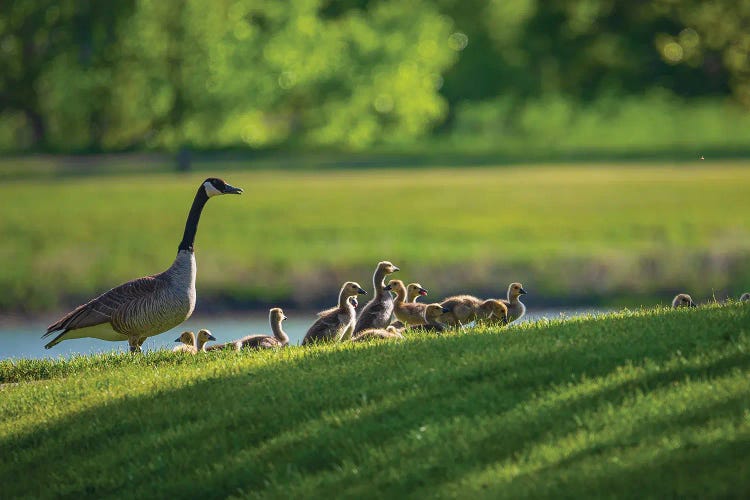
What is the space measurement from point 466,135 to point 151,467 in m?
76.1

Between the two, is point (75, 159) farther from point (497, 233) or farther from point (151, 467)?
point (151, 467)

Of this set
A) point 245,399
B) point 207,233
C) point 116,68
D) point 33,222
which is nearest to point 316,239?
point 207,233

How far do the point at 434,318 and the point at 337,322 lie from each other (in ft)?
3.53

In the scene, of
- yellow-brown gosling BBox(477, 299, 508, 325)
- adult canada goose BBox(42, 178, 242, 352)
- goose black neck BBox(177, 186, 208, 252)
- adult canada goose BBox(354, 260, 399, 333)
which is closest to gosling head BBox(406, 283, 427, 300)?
adult canada goose BBox(354, 260, 399, 333)

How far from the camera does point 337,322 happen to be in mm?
15688

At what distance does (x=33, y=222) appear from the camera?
51.2 meters

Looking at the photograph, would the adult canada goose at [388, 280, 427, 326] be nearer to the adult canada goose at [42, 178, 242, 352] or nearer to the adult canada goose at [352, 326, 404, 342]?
the adult canada goose at [352, 326, 404, 342]

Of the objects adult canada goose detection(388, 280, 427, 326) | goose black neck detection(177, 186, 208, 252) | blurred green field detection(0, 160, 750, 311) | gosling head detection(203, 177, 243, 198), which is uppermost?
gosling head detection(203, 177, 243, 198)

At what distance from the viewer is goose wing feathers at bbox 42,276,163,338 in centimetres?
1575

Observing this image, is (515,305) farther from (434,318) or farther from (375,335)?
(375,335)

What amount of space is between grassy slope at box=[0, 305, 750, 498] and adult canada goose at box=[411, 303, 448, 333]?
1833 mm

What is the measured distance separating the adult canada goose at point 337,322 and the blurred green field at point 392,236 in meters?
20.1

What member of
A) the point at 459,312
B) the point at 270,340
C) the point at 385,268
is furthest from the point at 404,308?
the point at 270,340

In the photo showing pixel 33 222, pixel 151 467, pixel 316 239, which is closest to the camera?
pixel 151 467
